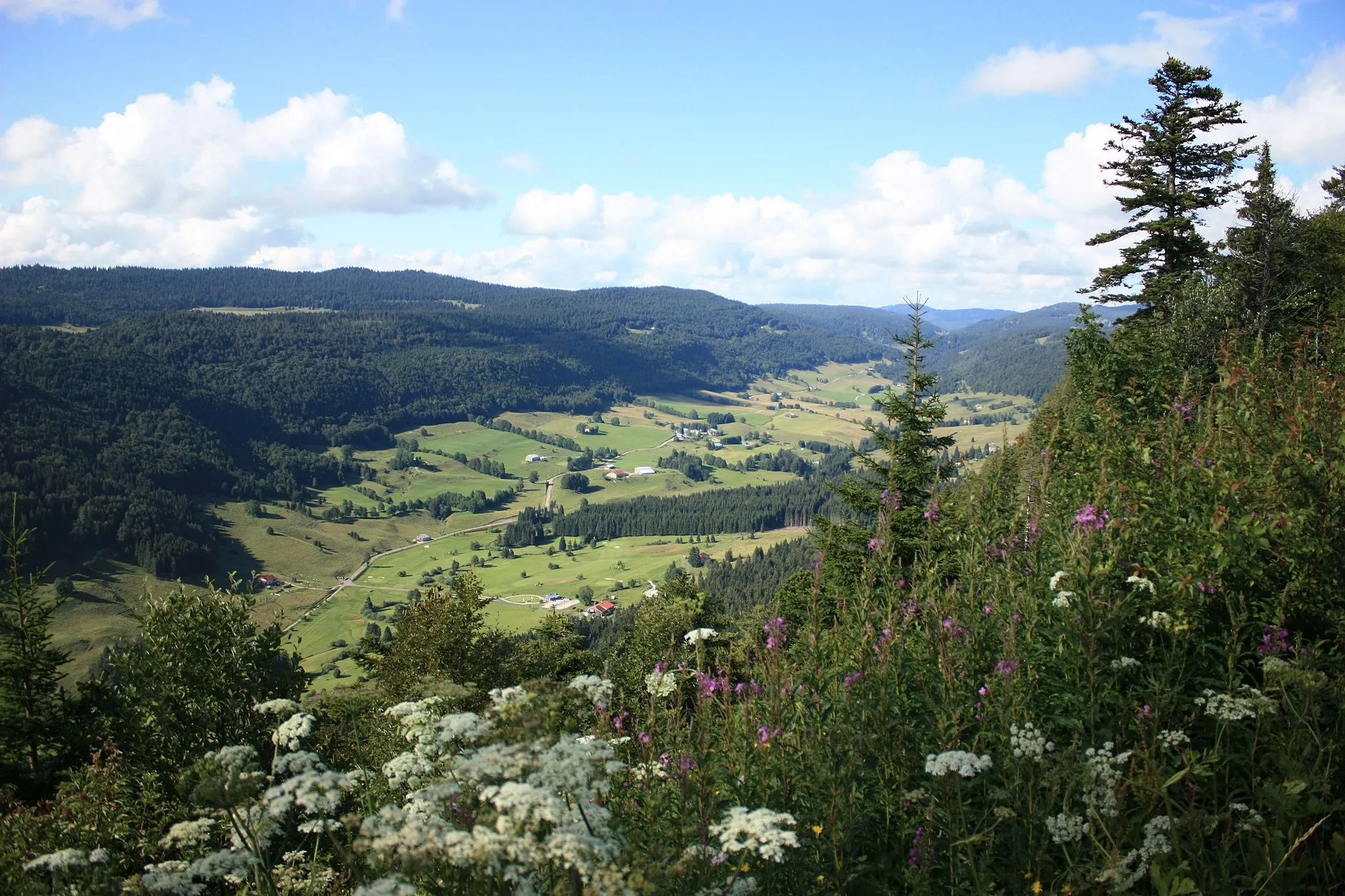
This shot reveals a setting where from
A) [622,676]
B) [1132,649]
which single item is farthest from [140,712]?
[1132,649]

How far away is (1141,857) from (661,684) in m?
2.90

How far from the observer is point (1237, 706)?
4125 mm

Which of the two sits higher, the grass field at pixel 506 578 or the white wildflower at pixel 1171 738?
the white wildflower at pixel 1171 738

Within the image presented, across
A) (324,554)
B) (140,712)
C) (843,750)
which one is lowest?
(324,554)

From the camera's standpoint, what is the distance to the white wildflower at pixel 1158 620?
473cm

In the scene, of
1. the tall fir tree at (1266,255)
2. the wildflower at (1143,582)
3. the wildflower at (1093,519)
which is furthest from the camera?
the tall fir tree at (1266,255)

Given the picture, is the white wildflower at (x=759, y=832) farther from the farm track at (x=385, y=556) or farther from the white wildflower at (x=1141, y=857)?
the farm track at (x=385, y=556)

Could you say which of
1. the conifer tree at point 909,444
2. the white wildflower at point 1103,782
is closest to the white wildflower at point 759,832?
the white wildflower at point 1103,782

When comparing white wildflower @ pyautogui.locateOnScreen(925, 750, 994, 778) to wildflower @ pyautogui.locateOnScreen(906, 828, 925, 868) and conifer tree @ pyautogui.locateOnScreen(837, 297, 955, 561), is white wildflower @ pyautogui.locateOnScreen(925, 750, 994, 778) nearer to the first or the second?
wildflower @ pyautogui.locateOnScreen(906, 828, 925, 868)

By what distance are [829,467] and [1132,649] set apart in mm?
176620

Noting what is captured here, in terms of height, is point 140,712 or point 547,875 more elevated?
point 547,875

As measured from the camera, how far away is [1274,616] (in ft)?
16.1

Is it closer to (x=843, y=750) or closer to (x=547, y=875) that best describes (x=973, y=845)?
(x=843, y=750)

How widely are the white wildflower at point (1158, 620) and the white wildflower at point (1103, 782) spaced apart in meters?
1.25
